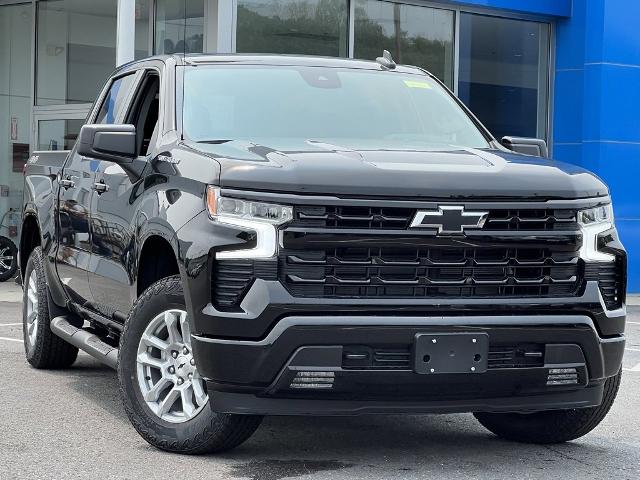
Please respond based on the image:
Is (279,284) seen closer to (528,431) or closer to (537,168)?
(537,168)

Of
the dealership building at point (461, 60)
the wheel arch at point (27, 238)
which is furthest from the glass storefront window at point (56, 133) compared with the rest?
the wheel arch at point (27, 238)

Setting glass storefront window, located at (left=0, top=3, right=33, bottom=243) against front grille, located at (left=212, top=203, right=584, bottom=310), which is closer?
front grille, located at (left=212, top=203, right=584, bottom=310)

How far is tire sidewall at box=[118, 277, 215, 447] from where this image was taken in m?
5.43

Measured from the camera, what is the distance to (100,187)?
6746 millimetres

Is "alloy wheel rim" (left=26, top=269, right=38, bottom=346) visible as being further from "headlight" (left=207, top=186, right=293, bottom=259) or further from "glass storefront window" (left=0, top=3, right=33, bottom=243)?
"glass storefront window" (left=0, top=3, right=33, bottom=243)

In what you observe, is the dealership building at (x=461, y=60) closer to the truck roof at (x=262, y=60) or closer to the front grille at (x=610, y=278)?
the truck roof at (x=262, y=60)

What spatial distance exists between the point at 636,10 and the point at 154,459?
49.9 ft

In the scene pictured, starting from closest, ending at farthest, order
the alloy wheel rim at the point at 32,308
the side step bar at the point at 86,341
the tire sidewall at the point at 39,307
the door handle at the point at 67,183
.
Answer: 1. the side step bar at the point at 86,341
2. the door handle at the point at 67,183
3. the tire sidewall at the point at 39,307
4. the alloy wheel rim at the point at 32,308

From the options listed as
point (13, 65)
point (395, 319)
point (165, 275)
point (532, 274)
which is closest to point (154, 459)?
point (165, 275)

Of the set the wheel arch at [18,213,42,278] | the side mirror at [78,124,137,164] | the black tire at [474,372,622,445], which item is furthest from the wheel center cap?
the wheel arch at [18,213,42,278]

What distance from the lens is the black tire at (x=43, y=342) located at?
8148 mm

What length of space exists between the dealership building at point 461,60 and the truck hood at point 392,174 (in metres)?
12.3

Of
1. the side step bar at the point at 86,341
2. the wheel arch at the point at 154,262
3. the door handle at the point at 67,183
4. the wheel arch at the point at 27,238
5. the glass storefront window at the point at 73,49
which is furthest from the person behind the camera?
the glass storefront window at the point at 73,49

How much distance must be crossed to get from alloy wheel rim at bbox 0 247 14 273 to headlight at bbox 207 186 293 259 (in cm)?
1220
